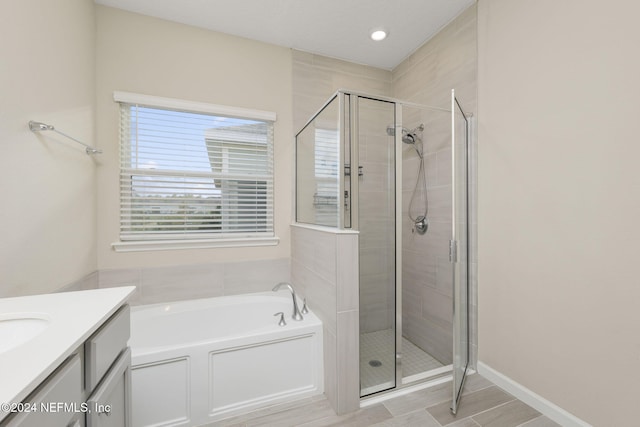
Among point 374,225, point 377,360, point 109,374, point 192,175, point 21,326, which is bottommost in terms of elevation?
point 377,360

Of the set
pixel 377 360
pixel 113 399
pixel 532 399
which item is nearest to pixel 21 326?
pixel 113 399

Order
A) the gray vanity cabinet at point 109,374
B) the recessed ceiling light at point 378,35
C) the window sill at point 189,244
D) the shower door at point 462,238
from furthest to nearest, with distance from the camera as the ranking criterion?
the recessed ceiling light at point 378,35 → the window sill at point 189,244 → the shower door at point 462,238 → the gray vanity cabinet at point 109,374

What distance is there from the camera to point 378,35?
2412mm

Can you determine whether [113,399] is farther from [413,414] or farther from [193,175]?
[193,175]

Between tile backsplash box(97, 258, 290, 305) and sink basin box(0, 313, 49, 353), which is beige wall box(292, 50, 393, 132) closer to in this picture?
tile backsplash box(97, 258, 290, 305)

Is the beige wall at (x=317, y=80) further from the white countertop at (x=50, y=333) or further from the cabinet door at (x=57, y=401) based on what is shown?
the cabinet door at (x=57, y=401)

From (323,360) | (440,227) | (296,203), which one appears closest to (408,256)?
(440,227)

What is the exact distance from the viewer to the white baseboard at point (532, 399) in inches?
58.5

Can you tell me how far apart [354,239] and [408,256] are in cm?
59

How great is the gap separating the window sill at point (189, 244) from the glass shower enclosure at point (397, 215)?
54 cm

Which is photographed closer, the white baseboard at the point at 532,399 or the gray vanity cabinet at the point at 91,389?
the gray vanity cabinet at the point at 91,389

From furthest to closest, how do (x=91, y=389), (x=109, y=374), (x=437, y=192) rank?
(x=437, y=192)
(x=109, y=374)
(x=91, y=389)

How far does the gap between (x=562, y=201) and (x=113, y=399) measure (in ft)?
7.34

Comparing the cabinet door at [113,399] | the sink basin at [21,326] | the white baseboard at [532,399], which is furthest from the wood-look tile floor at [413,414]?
the sink basin at [21,326]
